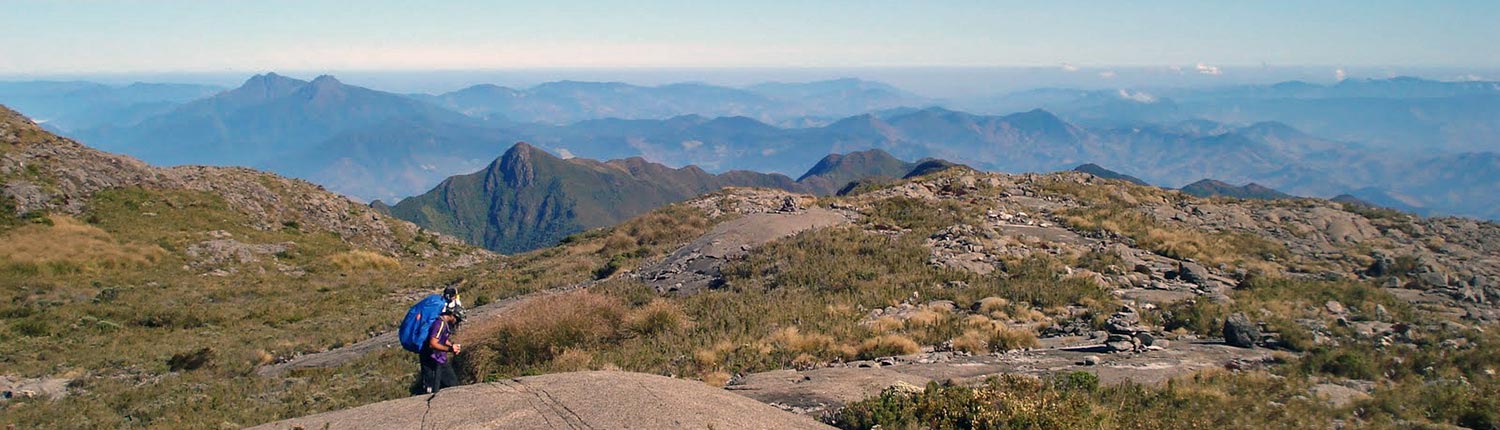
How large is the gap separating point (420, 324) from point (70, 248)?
82.2 ft

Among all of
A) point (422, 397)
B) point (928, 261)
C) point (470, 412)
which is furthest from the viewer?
point (928, 261)

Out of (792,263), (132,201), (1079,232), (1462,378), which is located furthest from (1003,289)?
(132,201)

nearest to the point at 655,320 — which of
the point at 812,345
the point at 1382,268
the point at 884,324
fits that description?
the point at 812,345

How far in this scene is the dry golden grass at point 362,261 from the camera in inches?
1116

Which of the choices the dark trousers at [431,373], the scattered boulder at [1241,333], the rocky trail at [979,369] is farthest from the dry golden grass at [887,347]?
the dark trousers at [431,373]

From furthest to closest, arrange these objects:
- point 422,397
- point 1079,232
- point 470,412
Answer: point 1079,232
point 422,397
point 470,412

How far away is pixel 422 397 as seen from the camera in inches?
301

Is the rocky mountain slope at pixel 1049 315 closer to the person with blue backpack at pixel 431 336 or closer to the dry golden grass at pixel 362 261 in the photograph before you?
the person with blue backpack at pixel 431 336

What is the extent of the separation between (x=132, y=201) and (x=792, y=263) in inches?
1198

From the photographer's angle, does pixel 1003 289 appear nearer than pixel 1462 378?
No

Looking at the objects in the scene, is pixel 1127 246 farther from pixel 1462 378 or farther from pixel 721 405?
pixel 721 405

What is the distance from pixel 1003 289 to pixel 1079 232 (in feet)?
26.9

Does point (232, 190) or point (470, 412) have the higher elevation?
point (470, 412)

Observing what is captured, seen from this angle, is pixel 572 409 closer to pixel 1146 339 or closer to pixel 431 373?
pixel 431 373
